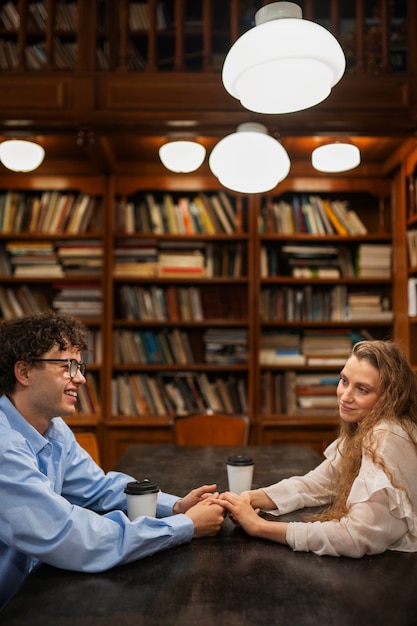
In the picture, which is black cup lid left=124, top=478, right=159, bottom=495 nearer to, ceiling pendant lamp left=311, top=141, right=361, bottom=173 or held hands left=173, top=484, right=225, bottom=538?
held hands left=173, top=484, right=225, bottom=538

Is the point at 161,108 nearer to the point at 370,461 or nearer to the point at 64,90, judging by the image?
the point at 64,90

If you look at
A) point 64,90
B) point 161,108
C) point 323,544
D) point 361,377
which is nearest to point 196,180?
point 161,108

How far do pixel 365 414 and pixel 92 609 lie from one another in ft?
2.54

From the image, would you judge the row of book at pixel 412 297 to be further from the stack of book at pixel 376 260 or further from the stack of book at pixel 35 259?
the stack of book at pixel 35 259

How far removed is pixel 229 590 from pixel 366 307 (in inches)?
133

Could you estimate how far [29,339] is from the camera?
151 centimetres

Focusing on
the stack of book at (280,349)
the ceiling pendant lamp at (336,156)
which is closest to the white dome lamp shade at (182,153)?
the ceiling pendant lamp at (336,156)

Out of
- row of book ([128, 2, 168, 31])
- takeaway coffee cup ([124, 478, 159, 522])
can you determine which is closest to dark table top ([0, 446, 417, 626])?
takeaway coffee cup ([124, 478, 159, 522])

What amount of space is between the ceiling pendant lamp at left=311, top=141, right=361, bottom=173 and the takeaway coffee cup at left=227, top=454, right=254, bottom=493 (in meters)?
2.27


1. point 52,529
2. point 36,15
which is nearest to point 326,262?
point 36,15

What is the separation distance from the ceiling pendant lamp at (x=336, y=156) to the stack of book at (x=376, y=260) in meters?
0.88

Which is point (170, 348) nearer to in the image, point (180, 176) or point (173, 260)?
point (173, 260)

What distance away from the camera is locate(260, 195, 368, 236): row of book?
167 inches

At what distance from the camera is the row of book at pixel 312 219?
13.9ft
